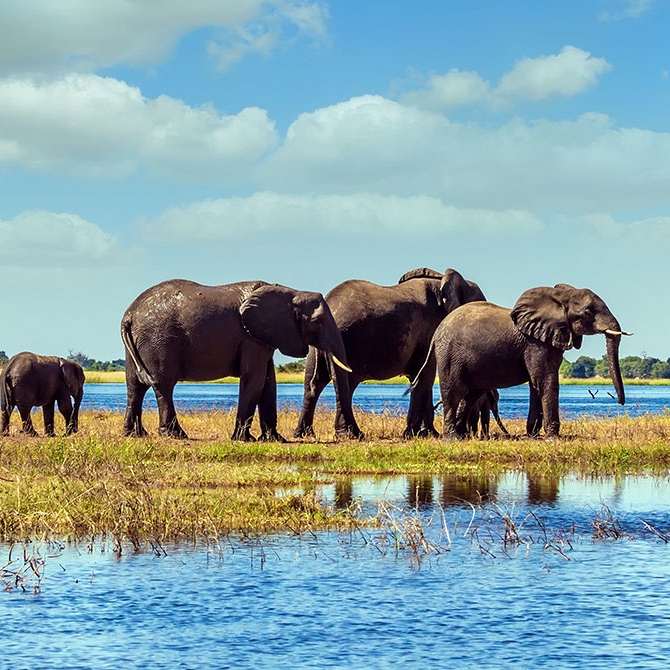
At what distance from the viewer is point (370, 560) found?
42.0 ft

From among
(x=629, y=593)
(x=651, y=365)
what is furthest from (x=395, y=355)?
(x=651, y=365)

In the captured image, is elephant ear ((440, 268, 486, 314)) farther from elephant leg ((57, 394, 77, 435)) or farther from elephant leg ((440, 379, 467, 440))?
elephant leg ((57, 394, 77, 435))

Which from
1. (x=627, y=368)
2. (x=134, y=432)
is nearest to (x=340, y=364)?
(x=134, y=432)

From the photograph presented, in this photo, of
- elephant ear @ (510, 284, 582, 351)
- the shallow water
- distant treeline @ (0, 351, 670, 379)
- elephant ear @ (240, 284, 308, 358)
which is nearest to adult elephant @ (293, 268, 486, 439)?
elephant ear @ (240, 284, 308, 358)

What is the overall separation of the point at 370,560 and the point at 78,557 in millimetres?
3013

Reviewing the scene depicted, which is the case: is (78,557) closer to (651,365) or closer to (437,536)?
(437,536)

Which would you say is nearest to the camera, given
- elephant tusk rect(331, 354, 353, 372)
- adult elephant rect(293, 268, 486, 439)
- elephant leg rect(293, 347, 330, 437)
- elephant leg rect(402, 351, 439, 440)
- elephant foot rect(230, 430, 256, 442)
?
elephant foot rect(230, 430, 256, 442)

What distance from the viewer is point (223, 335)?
2355 cm

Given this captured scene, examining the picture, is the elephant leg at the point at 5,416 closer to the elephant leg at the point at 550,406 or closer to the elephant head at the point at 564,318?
the elephant head at the point at 564,318

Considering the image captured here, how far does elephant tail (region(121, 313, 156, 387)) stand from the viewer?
79.0ft

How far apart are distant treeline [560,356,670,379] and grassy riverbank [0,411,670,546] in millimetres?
124984

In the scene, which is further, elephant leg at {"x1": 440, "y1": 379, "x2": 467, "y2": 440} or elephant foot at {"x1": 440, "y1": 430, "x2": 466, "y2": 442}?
elephant foot at {"x1": 440, "y1": 430, "x2": 466, "y2": 442}

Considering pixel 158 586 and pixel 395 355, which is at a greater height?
pixel 395 355

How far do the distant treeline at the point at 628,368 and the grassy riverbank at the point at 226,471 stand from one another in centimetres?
12498
